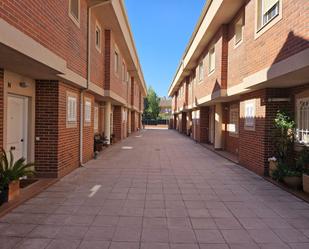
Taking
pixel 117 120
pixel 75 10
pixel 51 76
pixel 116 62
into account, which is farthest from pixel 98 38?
pixel 117 120

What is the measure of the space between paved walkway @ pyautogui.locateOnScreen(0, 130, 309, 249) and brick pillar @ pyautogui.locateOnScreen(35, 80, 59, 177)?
718 mm

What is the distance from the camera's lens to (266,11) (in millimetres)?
7438

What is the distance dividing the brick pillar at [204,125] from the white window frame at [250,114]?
28.5 ft

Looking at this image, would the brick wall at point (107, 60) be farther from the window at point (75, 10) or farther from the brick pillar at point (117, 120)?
the brick pillar at point (117, 120)

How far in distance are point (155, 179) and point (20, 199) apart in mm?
3482

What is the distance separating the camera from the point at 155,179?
293 inches

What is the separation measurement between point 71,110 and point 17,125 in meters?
1.97

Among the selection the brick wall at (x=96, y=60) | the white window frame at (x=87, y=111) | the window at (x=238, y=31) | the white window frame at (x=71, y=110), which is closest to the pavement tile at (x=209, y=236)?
the white window frame at (x=71, y=110)

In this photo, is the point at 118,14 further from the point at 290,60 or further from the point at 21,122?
the point at 290,60

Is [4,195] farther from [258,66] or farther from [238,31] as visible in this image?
[238,31]

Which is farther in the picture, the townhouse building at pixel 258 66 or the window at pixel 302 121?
the window at pixel 302 121

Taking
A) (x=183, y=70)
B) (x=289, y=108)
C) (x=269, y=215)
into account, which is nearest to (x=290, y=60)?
(x=289, y=108)

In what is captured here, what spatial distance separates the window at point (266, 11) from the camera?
689cm

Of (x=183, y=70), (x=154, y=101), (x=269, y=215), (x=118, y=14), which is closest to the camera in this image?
(x=269, y=215)
